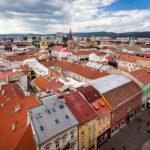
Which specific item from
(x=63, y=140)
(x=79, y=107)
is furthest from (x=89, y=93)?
(x=63, y=140)

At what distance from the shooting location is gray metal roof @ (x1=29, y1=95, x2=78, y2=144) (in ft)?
62.6

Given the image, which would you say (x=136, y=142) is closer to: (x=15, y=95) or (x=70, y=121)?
(x=70, y=121)

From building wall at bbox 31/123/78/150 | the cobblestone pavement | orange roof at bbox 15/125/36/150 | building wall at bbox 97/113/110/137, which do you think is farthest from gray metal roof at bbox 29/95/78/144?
the cobblestone pavement

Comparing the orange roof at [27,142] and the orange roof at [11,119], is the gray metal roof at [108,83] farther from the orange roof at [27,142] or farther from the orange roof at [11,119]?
the orange roof at [27,142]

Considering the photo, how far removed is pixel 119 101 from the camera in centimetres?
3123

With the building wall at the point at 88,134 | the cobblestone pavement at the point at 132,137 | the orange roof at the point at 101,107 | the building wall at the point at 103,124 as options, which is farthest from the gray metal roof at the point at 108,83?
the cobblestone pavement at the point at 132,137

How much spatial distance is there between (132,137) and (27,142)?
25.3 m

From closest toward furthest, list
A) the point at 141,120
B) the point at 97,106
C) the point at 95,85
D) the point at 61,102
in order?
the point at 61,102 → the point at 97,106 → the point at 95,85 → the point at 141,120

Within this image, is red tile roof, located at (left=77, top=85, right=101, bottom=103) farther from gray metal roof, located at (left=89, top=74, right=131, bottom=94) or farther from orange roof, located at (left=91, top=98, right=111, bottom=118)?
gray metal roof, located at (left=89, top=74, right=131, bottom=94)

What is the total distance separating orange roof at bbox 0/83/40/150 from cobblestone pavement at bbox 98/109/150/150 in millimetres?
18450

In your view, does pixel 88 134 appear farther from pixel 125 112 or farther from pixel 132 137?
pixel 125 112

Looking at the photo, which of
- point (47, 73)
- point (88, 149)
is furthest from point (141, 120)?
point (47, 73)

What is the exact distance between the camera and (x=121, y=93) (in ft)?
110

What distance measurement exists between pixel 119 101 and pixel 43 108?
1962cm
